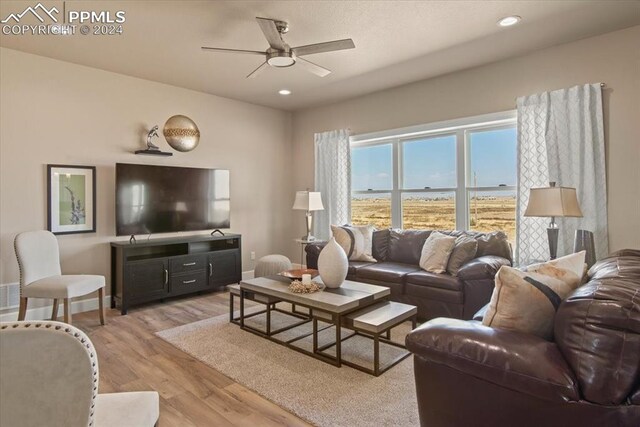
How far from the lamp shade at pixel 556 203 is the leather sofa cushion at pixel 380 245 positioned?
180 cm

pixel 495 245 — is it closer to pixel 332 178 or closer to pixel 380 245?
pixel 380 245

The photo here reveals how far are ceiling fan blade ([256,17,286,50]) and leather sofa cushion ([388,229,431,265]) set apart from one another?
2.56m

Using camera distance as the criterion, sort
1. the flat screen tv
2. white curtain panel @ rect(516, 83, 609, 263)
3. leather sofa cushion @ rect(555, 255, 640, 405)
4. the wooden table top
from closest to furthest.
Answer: leather sofa cushion @ rect(555, 255, 640, 405) → the wooden table top → white curtain panel @ rect(516, 83, 609, 263) → the flat screen tv

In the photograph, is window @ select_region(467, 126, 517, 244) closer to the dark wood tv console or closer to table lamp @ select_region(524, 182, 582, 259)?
table lamp @ select_region(524, 182, 582, 259)

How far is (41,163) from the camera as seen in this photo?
374 cm

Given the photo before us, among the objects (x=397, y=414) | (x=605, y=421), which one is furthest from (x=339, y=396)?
(x=605, y=421)

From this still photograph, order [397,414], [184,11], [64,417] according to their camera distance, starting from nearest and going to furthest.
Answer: [64,417]
[397,414]
[184,11]

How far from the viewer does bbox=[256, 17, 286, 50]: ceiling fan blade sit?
2576 millimetres

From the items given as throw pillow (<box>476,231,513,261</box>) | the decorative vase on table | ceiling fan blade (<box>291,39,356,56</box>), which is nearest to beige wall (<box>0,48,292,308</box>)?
ceiling fan blade (<box>291,39,356,56</box>)

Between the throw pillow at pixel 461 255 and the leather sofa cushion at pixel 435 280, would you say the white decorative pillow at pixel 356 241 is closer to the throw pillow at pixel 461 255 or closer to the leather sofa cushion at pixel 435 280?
the leather sofa cushion at pixel 435 280

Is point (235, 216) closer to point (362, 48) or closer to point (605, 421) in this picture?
point (362, 48)

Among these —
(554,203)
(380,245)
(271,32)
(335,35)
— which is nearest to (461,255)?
(554,203)

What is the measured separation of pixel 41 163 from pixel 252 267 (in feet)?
9.85

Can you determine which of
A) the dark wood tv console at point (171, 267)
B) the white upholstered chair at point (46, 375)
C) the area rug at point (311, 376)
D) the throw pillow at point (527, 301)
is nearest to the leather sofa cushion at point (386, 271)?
the area rug at point (311, 376)
